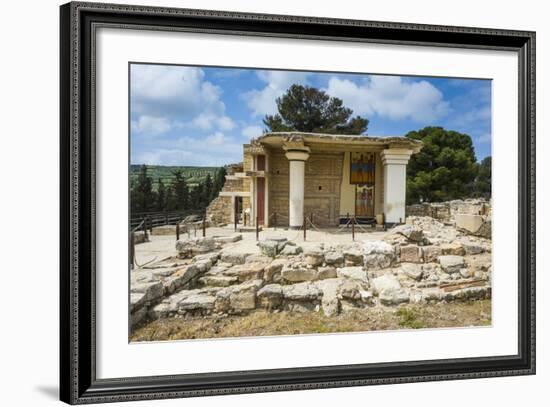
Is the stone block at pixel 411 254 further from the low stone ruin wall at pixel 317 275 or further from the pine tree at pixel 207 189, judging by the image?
the pine tree at pixel 207 189

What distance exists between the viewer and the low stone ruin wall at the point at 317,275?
386cm

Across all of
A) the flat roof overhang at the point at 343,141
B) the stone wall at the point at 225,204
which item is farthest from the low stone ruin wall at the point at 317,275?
the flat roof overhang at the point at 343,141

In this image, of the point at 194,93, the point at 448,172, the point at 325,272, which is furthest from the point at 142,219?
the point at 448,172

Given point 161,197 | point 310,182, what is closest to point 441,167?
point 310,182

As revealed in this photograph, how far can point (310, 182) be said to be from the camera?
4172 millimetres

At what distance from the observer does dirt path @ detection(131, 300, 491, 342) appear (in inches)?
150

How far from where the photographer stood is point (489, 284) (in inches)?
171

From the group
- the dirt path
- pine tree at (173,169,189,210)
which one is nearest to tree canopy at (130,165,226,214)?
pine tree at (173,169,189,210)

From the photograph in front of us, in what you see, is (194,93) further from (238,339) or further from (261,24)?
(238,339)

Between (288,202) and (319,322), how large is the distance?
93 cm

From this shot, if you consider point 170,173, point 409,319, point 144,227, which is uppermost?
point 170,173

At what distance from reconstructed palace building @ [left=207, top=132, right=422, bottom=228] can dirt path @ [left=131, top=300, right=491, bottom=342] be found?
2.29 ft

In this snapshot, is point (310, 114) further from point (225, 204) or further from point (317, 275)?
point (317, 275)

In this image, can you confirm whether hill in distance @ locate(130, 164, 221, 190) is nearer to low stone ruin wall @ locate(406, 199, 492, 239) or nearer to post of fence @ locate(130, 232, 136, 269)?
post of fence @ locate(130, 232, 136, 269)
